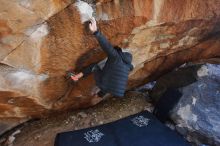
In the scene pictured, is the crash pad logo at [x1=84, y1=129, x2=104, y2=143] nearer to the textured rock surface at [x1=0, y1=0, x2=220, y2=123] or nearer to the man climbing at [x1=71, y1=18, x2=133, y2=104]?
the textured rock surface at [x1=0, y1=0, x2=220, y2=123]

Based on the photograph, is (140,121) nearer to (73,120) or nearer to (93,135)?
(93,135)

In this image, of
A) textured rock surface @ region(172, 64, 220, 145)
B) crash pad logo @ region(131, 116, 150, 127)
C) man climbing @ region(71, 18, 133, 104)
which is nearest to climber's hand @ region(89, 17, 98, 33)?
man climbing @ region(71, 18, 133, 104)

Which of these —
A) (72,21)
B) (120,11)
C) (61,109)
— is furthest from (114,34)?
(61,109)

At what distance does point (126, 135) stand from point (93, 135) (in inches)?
16.3

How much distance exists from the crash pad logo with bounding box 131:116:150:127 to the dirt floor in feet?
0.69

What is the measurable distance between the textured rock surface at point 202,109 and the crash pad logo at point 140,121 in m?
0.39

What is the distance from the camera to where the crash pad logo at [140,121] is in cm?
421

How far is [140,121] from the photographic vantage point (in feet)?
14.0

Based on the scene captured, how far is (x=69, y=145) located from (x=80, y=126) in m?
0.49

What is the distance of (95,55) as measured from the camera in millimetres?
3816

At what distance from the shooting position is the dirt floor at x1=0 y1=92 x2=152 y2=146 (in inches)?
164

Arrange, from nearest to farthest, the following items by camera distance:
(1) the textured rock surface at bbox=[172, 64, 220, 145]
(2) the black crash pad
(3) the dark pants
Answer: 1. (3) the dark pants
2. (2) the black crash pad
3. (1) the textured rock surface at bbox=[172, 64, 220, 145]

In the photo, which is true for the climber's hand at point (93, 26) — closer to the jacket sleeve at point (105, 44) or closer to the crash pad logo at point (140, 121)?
the jacket sleeve at point (105, 44)

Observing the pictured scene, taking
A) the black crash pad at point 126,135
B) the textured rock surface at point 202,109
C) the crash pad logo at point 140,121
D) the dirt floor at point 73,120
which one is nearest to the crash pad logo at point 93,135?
the black crash pad at point 126,135
